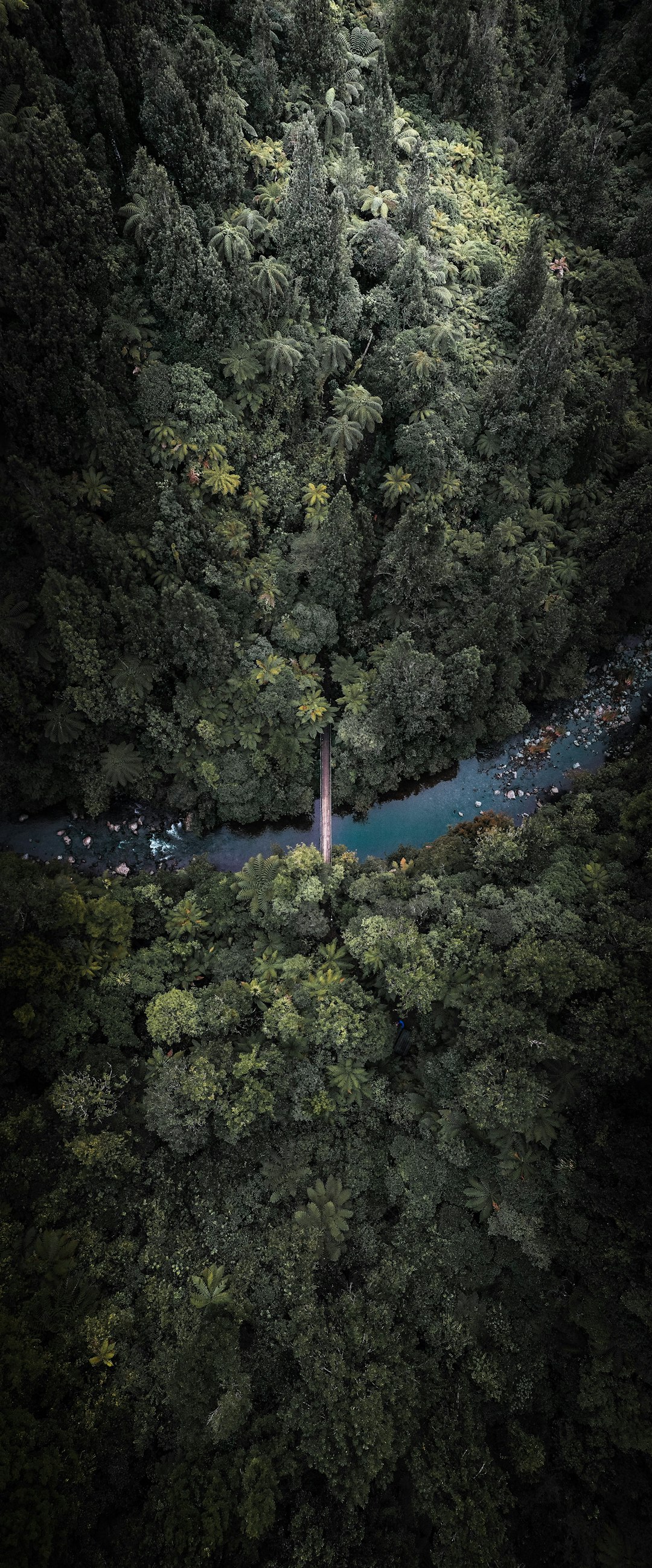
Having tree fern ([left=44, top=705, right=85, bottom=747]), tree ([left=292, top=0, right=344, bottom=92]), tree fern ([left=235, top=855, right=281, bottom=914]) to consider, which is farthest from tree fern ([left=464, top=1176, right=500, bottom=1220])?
tree ([left=292, top=0, right=344, bottom=92])

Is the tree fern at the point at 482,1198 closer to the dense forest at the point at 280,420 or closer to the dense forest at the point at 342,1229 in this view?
the dense forest at the point at 342,1229

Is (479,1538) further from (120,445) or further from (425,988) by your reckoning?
(120,445)

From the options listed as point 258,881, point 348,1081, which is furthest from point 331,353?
point 348,1081

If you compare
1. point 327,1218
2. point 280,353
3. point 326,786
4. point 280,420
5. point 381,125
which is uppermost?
point 381,125

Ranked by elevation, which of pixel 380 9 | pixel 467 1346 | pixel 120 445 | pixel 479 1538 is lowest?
pixel 479 1538

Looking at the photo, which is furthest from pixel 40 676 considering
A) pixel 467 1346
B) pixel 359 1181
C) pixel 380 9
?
pixel 380 9

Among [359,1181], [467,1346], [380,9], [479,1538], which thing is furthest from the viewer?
[380,9]

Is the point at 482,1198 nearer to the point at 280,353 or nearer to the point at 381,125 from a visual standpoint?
the point at 280,353
